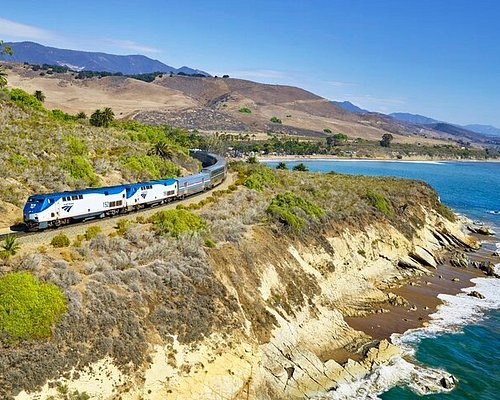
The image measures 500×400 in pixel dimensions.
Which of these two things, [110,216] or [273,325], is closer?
[273,325]

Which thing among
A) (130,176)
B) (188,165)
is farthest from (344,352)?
(188,165)

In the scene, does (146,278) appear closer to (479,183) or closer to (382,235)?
(382,235)

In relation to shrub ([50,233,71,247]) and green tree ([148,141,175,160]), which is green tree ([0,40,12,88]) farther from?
shrub ([50,233,71,247])

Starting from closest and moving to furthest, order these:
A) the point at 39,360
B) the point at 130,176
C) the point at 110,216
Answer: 1. the point at 39,360
2. the point at 110,216
3. the point at 130,176

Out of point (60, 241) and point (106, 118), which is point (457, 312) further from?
point (106, 118)

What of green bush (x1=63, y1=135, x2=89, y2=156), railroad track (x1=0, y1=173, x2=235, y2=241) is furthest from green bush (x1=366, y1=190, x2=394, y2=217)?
green bush (x1=63, y1=135, x2=89, y2=156)

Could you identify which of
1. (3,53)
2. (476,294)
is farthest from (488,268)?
(3,53)
